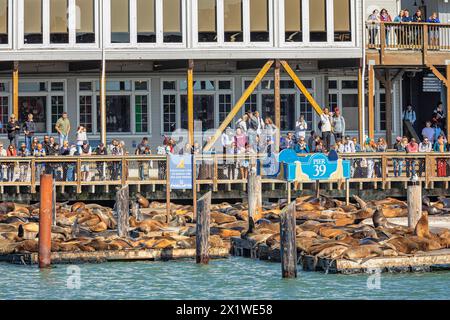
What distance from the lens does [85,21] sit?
5369cm

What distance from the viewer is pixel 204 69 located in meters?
56.7

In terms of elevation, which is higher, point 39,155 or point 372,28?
point 372,28

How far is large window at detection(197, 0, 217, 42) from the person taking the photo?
178 feet

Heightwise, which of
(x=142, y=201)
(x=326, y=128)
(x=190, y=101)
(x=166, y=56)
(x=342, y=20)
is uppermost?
(x=342, y=20)

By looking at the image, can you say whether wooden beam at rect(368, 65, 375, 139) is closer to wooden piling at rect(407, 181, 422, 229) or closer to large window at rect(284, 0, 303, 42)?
large window at rect(284, 0, 303, 42)

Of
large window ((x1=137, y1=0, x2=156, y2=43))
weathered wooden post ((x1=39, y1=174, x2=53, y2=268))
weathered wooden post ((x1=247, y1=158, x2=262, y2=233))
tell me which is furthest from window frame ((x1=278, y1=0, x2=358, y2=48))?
weathered wooden post ((x1=39, y1=174, x2=53, y2=268))

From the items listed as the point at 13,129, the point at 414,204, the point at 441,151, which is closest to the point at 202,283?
the point at 414,204

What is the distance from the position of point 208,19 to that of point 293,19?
114 inches

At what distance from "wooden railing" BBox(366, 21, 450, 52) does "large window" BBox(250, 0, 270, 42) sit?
351cm

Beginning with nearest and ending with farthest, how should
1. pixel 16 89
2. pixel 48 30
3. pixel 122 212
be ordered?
1. pixel 122 212
2. pixel 16 89
3. pixel 48 30

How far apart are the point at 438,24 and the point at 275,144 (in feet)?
25.2

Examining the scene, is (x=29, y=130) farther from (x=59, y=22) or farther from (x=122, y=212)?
(x=122, y=212)
